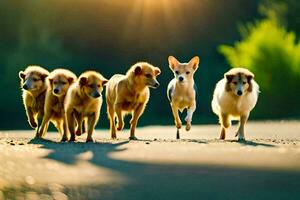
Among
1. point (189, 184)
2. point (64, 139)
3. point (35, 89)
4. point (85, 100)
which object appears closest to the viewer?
point (189, 184)

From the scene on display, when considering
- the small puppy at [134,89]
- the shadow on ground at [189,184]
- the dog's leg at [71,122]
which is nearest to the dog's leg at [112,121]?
the small puppy at [134,89]

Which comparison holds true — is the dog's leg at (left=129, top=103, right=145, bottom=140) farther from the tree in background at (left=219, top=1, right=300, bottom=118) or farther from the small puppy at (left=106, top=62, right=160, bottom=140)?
the tree in background at (left=219, top=1, right=300, bottom=118)

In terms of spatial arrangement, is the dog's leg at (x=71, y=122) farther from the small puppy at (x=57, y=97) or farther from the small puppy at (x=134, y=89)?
the small puppy at (x=134, y=89)

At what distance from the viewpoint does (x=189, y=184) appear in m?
7.17

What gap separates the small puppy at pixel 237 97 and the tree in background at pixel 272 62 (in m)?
14.1

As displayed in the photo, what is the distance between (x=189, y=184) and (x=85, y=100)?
5.15m

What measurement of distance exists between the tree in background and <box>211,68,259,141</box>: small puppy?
14.1 m

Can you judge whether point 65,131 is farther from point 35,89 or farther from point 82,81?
point 82,81

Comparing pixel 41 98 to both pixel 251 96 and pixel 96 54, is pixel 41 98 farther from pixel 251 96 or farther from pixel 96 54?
pixel 96 54

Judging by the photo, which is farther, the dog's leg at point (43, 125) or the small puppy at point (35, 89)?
the small puppy at point (35, 89)

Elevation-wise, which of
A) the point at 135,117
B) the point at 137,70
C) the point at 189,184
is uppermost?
the point at 137,70

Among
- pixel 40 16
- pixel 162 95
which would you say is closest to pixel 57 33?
pixel 40 16

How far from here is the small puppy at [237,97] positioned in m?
12.6

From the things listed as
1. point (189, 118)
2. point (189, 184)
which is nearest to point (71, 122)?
point (189, 118)
